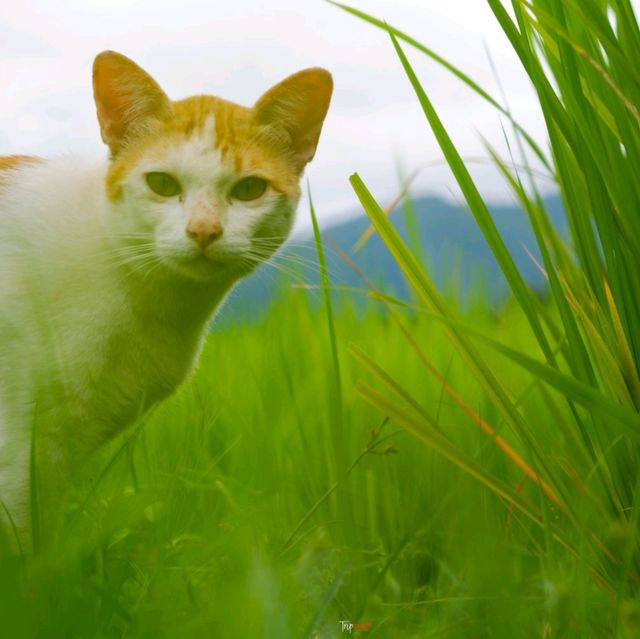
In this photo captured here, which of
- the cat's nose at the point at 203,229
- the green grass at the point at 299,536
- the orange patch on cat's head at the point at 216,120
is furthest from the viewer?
the orange patch on cat's head at the point at 216,120

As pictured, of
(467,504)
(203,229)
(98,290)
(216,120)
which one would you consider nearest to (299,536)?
(467,504)

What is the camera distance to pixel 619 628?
2.65 feet

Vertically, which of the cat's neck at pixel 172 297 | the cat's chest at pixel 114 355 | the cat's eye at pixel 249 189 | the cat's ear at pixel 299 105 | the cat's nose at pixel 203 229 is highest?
the cat's ear at pixel 299 105

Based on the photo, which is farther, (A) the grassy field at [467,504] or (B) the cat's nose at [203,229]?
(B) the cat's nose at [203,229]

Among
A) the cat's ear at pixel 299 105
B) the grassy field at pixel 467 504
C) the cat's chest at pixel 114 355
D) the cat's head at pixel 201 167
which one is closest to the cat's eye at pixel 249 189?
the cat's head at pixel 201 167

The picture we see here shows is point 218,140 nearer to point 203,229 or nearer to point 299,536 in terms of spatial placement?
point 203,229

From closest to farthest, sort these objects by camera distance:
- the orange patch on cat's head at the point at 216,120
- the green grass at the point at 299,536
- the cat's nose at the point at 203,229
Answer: the green grass at the point at 299,536
the cat's nose at the point at 203,229
the orange patch on cat's head at the point at 216,120

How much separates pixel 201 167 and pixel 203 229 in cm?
12

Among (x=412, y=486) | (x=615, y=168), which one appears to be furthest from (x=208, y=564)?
(x=615, y=168)

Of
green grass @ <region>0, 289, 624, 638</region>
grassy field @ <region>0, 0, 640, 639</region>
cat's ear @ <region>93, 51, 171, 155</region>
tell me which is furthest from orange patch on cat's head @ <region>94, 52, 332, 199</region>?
grassy field @ <region>0, 0, 640, 639</region>

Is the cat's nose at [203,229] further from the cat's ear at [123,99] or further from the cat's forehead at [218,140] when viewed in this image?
the cat's ear at [123,99]

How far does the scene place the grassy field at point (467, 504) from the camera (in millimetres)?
756

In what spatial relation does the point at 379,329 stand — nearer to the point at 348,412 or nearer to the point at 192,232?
the point at 348,412

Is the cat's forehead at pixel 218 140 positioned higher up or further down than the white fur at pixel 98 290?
higher up
